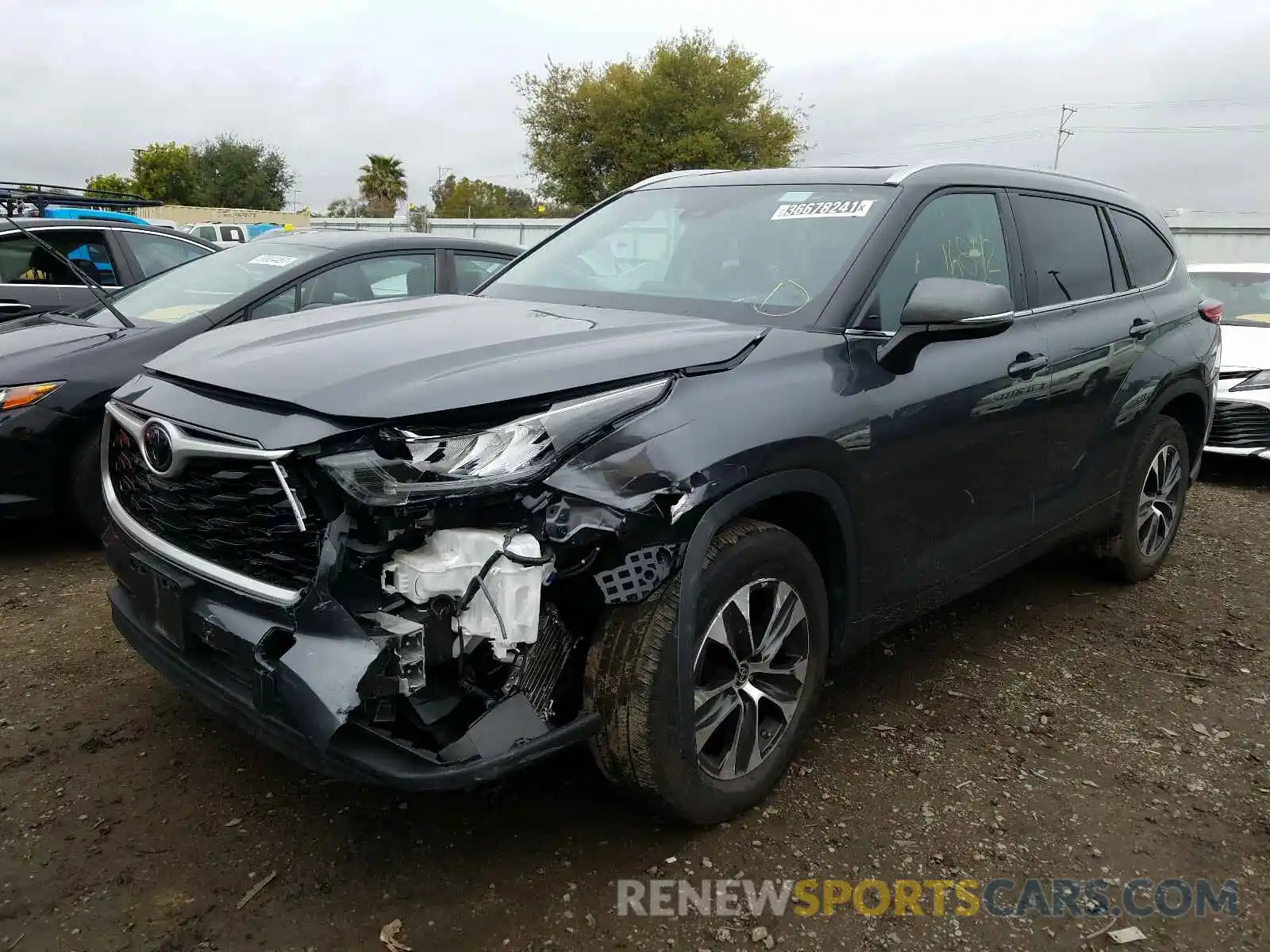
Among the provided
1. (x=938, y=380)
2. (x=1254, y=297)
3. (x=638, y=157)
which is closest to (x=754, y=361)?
(x=938, y=380)

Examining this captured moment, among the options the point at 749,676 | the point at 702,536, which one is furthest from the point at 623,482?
the point at 749,676

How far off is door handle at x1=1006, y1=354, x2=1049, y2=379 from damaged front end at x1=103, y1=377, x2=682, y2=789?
1685 millimetres

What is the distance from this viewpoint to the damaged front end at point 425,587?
1974 mm

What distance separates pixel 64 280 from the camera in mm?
7246

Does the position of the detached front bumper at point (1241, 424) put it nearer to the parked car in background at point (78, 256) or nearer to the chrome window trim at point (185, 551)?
the chrome window trim at point (185, 551)

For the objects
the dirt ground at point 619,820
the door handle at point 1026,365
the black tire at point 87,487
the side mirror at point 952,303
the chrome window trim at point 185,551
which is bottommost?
the dirt ground at point 619,820

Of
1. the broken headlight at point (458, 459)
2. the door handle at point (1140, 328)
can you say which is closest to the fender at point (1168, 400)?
the door handle at point (1140, 328)

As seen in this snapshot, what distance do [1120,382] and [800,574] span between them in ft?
7.02

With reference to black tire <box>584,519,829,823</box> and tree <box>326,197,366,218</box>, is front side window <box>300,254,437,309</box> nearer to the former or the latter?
black tire <box>584,519,829,823</box>

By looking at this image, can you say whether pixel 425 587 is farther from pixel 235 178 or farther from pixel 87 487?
pixel 235 178

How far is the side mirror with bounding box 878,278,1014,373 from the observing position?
2.64 metres

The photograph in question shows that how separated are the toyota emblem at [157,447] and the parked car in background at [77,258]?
5.16m

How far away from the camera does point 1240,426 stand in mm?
6906

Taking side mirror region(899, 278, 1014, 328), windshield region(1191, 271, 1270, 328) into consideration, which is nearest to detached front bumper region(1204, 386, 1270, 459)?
windshield region(1191, 271, 1270, 328)
